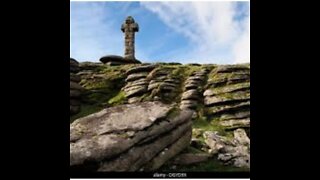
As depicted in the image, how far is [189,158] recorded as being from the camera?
20.0 meters

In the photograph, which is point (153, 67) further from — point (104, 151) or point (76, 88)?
point (104, 151)

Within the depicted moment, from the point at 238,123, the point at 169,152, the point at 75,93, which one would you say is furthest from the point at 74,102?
the point at 238,123

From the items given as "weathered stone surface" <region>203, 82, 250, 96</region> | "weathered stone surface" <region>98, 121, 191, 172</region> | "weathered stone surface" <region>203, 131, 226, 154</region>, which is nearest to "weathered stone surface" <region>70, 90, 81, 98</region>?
"weathered stone surface" <region>98, 121, 191, 172</region>

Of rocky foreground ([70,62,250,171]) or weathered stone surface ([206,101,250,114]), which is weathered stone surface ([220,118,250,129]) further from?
weathered stone surface ([206,101,250,114])

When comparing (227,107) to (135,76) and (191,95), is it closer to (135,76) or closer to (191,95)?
(191,95)

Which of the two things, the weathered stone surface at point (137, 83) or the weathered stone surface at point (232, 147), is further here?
the weathered stone surface at point (137, 83)

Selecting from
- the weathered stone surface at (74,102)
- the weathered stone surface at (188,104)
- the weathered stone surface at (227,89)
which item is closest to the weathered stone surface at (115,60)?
the weathered stone surface at (188,104)

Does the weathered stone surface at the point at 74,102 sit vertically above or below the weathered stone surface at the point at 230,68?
below

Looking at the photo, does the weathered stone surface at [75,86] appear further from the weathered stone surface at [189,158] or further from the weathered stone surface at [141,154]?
the weathered stone surface at [189,158]

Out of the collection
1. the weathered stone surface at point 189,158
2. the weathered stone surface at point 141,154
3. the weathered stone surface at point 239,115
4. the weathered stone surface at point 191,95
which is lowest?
the weathered stone surface at point 189,158

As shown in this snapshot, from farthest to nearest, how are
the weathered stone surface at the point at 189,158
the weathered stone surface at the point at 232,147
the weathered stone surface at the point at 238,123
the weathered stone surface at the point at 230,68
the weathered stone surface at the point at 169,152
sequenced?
the weathered stone surface at the point at 230,68 → the weathered stone surface at the point at 238,123 → the weathered stone surface at the point at 232,147 → the weathered stone surface at the point at 189,158 → the weathered stone surface at the point at 169,152

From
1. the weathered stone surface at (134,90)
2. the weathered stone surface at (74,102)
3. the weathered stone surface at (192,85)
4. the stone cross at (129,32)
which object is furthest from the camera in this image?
the weathered stone surface at (192,85)

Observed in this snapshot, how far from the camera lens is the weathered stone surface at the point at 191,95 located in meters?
26.4

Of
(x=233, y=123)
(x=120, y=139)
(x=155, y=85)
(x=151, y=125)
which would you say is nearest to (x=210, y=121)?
(x=233, y=123)
